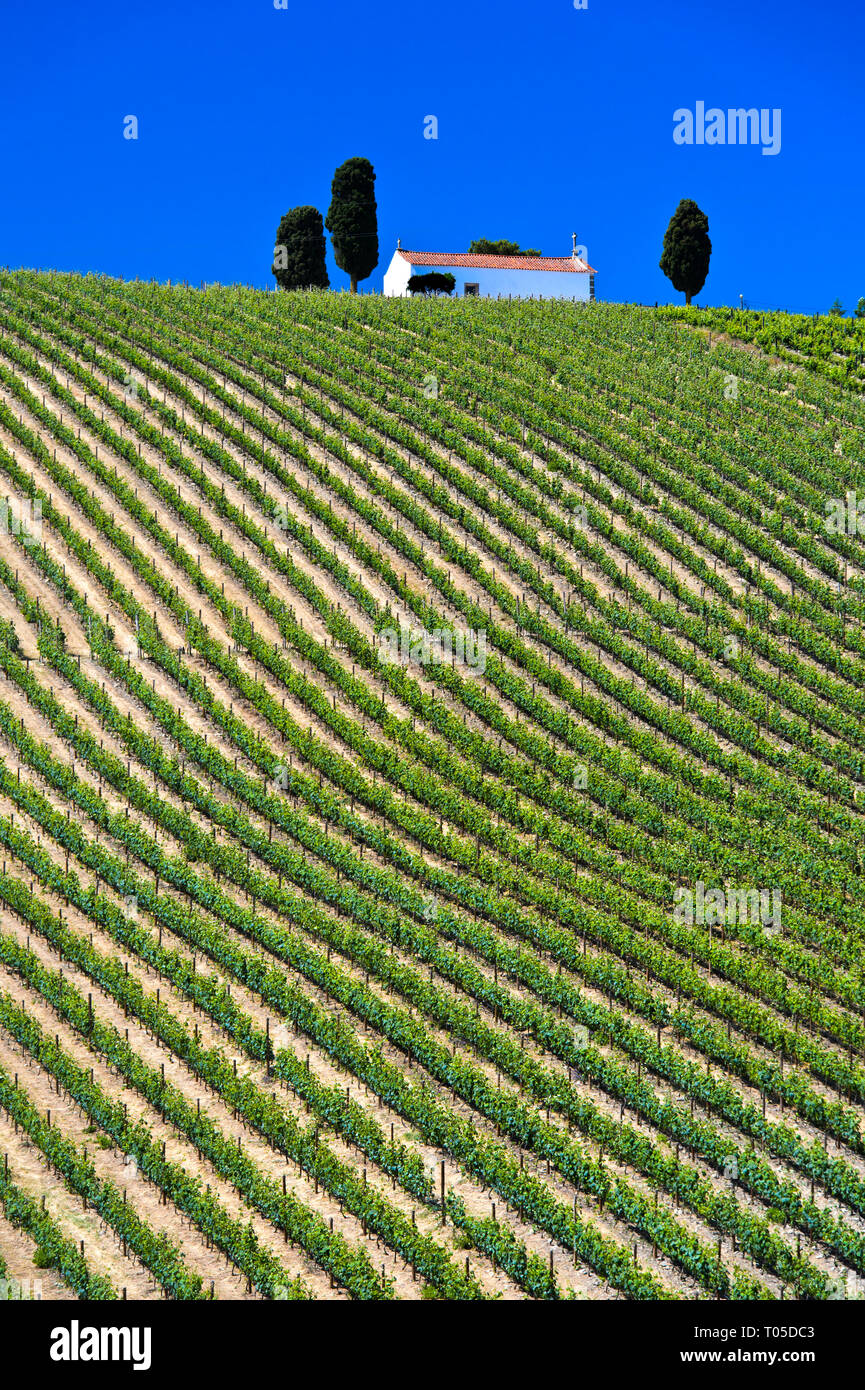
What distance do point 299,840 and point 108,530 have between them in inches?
666

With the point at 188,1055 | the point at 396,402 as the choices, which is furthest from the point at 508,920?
the point at 396,402

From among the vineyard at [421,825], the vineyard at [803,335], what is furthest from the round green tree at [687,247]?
the vineyard at [421,825]

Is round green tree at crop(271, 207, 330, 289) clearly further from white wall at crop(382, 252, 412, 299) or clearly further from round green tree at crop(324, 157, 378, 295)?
white wall at crop(382, 252, 412, 299)

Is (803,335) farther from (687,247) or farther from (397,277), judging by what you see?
(397,277)

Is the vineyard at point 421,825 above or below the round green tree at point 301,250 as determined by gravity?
below

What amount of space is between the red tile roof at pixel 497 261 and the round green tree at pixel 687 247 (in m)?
8.02

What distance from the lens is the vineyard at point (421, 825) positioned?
69.5 ft

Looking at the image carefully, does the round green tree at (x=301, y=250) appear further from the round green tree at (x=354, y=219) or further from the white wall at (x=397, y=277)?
the white wall at (x=397, y=277)

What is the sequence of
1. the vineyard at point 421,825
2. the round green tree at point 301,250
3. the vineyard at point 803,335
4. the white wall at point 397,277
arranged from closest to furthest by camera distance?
the vineyard at point 421,825 < the vineyard at point 803,335 < the round green tree at point 301,250 < the white wall at point 397,277

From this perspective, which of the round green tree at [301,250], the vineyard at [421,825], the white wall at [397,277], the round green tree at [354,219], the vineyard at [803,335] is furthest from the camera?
the white wall at [397,277]

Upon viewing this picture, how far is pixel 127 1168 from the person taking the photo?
22297mm

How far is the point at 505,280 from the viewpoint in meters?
77.9

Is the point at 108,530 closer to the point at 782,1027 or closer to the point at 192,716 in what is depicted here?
the point at 192,716

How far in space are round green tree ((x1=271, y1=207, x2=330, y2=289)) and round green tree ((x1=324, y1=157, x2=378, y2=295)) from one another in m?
1.02
